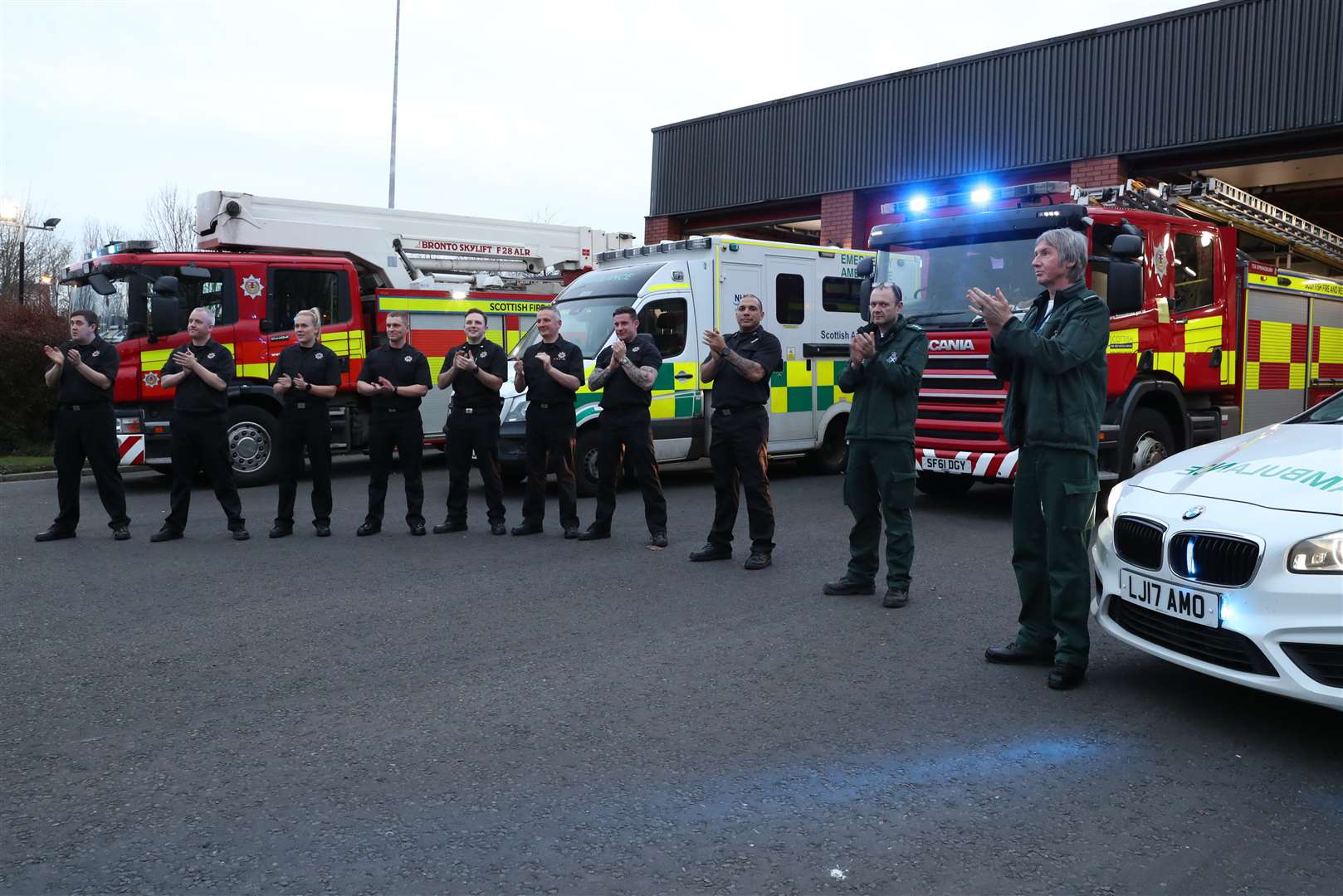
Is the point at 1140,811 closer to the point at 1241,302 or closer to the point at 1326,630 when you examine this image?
the point at 1326,630

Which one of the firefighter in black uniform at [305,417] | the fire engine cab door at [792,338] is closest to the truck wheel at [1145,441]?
the fire engine cab door at [792,338]

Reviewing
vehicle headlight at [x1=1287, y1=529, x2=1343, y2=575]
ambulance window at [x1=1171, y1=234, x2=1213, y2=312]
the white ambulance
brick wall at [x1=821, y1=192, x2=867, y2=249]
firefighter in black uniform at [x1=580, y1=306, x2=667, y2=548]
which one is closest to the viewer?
vehicle headlight at [x1=1287, y1=529, x2=1343, y2=575]

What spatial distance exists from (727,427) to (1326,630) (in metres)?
4.19

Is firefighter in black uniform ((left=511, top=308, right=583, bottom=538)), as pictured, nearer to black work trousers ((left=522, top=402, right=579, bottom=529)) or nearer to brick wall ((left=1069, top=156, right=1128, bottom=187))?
black work trousers ((left=522, top=402, right=579, bottom=529))

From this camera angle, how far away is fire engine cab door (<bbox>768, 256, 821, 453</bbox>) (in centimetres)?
1120

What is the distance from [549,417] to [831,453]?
15.8 ft

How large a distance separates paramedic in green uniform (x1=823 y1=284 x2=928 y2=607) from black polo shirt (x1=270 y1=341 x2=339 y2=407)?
14.4 ft

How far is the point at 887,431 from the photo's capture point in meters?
6.00

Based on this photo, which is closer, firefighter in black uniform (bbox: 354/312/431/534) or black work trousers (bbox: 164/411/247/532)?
black work trousers (bbox: 164/411/247/532)

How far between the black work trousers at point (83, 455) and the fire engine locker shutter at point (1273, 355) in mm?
9601

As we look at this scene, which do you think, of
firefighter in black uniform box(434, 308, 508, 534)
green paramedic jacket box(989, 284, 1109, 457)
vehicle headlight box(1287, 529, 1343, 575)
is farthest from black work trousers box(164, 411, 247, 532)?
vehicle headlight box(1287, 529, 1343, 575)

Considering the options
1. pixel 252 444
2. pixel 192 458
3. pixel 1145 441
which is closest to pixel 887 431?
pixel 1145 441

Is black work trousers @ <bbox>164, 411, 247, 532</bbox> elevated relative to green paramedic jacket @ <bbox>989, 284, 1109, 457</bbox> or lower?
lower

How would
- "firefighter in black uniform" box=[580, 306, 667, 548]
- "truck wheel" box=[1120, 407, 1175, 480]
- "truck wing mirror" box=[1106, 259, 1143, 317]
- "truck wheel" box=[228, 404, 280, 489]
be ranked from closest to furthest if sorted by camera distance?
"truck wing mirror" box=[1106, 259, 1143, 317], "firefighter in black uniform" box=[580, 306, 667, 548], "truck wheel" box=[1120, 407, 1175, 480], "truck wheel" box=[228, 404, 280, 489]
